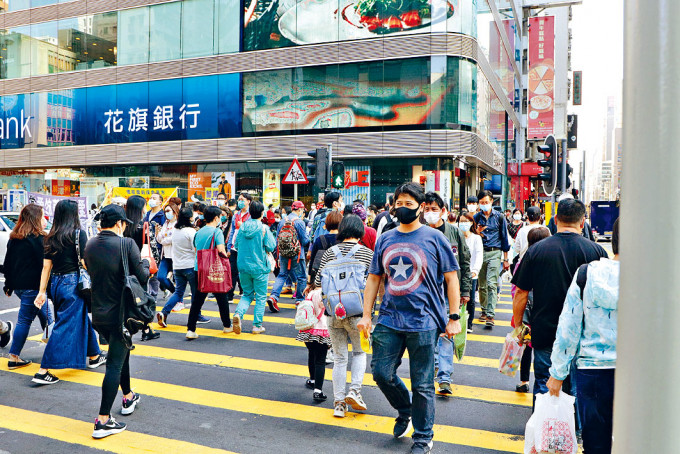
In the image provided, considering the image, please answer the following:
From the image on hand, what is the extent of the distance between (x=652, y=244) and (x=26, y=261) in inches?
263

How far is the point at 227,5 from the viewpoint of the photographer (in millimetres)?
26812

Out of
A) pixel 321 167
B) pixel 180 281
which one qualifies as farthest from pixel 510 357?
pixel 321 167

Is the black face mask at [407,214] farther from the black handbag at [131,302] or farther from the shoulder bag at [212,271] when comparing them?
the shoulder bag at [212,271]

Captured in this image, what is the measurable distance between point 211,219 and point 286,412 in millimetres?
3534

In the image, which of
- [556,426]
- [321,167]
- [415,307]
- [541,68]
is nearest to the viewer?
[556,426]

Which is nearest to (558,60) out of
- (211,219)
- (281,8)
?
(281,8)

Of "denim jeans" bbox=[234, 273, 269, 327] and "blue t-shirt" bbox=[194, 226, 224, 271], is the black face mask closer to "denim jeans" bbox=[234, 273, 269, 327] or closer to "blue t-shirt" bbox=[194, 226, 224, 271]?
"blue t-shirt" bbox=[194, 226, 224, 271]

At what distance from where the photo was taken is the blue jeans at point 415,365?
4293mm

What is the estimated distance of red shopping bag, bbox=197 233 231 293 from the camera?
7819mm

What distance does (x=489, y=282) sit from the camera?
9070mm

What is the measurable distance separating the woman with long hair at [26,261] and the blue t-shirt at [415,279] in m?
4.40

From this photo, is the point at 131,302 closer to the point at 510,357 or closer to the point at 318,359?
the point at 318,359

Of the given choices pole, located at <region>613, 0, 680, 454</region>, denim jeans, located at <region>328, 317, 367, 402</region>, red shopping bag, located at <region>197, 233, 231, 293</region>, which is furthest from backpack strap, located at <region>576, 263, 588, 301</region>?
red shopping bag, located at <region>197, 233, 231, 293</region>

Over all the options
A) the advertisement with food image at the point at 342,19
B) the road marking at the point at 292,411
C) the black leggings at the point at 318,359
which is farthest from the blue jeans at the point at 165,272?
the advertisement with food image at the point at 342,19
